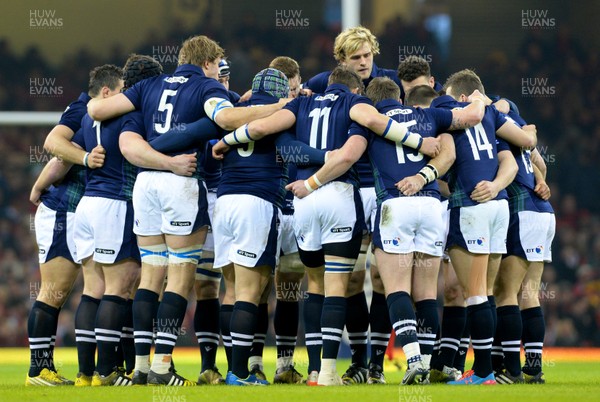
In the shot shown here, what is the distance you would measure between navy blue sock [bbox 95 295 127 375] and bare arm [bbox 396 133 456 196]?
7.63 feet

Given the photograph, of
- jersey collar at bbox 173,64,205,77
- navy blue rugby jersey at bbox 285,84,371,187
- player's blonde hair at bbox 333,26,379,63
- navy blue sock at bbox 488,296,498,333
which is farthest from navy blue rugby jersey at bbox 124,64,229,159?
navy blue sock at bbox 488,296,498,333

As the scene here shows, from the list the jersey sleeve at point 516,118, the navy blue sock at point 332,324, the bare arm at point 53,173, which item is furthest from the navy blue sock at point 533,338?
the bare arm at point 53,173

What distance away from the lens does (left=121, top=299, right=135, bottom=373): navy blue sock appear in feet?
26.5

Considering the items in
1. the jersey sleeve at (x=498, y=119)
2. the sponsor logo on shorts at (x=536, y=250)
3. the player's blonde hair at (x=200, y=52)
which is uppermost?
the player's blonde hair at (x=200, y=52)

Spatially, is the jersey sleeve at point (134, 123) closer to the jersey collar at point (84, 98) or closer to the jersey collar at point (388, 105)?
the jersey collar at point (84, 98)

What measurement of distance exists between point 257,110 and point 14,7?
27.1 feet

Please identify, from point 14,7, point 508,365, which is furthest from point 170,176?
point 14,7

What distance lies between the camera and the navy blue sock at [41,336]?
26.3 ft

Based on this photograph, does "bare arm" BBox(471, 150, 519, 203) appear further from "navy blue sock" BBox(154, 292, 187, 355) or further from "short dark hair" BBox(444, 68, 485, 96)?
"navy blue sock" BBox(154, 292, 187, 355)

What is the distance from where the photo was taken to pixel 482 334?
7297mm

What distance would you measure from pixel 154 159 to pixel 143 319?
1.19 meters

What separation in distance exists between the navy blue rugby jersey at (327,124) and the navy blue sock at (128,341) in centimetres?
186

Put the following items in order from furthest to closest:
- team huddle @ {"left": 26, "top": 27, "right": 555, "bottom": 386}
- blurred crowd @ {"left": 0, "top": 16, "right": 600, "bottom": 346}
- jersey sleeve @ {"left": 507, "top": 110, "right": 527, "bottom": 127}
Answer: blurred crowd @ {"left": 0, "top": 16, "right": 600, "bottom": 346}
jersey sleeve @ {"left": 507, "top": 110, "right": 527, "bottom": 127}
team huddle @ {"left": 26, "top": 27, "right": 555, "bottom": 386}

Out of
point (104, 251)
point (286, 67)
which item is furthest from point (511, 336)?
point (104, 251)
